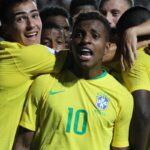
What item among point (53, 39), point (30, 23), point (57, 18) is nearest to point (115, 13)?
point (57, 18)

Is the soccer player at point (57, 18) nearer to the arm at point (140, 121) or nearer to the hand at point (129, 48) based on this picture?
the hand at point (129, 48)

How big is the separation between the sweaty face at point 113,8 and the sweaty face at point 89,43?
1.64 metres

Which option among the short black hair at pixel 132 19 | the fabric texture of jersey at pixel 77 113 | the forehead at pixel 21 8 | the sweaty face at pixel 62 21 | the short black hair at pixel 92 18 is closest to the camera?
the fabric texture of jersey at pixel 77 113

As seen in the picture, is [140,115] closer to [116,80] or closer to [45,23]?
[116,80]

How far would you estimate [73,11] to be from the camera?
5590 mm

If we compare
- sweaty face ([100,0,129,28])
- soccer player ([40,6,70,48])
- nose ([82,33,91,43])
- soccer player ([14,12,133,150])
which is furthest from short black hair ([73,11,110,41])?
sweaty face ([100,0,129,28])

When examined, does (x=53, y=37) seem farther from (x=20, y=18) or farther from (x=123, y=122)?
(x=123, y=122)

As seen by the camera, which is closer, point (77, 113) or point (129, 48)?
point (77, 113)

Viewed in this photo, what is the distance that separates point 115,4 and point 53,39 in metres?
1.10

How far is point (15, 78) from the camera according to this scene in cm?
383

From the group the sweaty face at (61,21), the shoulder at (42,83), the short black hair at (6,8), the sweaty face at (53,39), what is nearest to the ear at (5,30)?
the short black hair at (6,8)

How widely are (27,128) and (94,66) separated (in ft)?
1.81

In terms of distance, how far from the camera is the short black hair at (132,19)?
416 centimetres

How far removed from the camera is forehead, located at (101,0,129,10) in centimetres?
553
